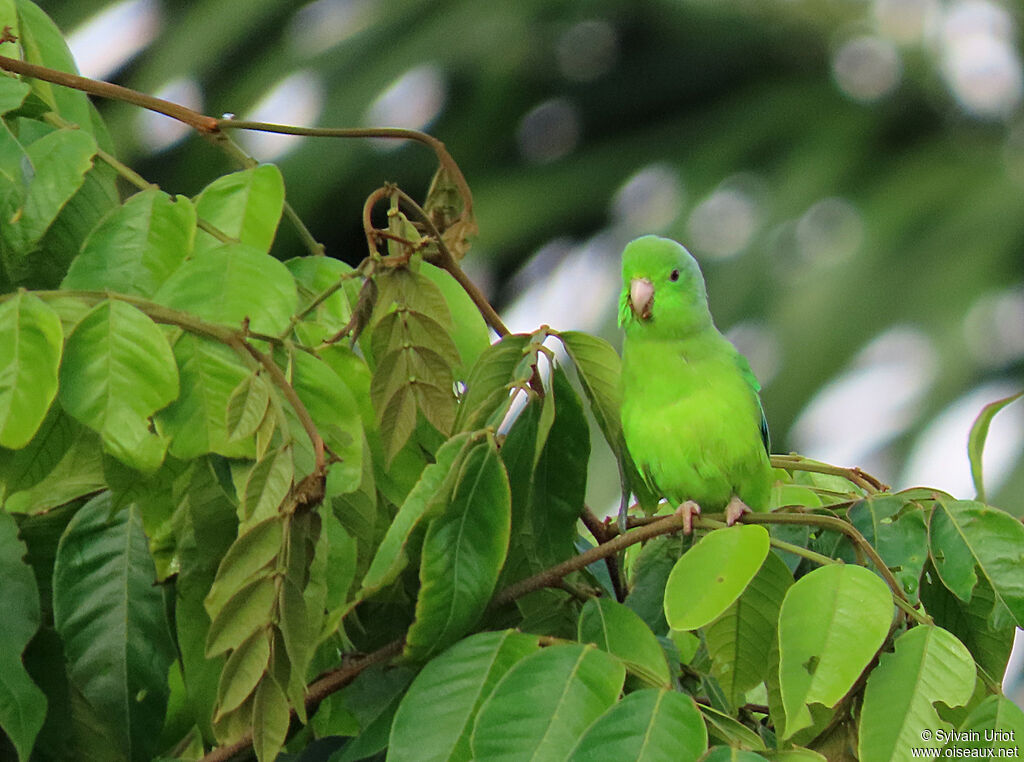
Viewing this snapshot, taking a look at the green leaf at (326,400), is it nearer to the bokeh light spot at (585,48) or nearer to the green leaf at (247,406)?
the green leaf at (247,406)

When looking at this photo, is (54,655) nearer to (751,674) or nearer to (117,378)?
(117,378)

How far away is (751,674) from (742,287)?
19.1 feet

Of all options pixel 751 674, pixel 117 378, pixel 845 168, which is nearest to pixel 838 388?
pixel 845 168

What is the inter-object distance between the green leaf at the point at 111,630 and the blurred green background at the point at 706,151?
16.1 ft

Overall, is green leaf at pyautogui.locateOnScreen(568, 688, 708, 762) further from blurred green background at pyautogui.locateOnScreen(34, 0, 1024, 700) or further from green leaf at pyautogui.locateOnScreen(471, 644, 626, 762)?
blurred green background at pyautogui.locateOnScreen(34, 0, 1024, 700)

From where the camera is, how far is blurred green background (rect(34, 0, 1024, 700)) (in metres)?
6.80

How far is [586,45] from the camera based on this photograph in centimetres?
805

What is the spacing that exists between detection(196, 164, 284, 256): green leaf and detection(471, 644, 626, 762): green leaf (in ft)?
2.24

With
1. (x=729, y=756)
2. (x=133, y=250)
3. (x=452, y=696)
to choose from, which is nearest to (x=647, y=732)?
(x=729, y=756)

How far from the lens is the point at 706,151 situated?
25.5ft

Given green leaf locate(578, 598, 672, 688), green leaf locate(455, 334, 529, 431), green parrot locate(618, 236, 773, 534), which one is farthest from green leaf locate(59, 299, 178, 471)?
green parrot locate(618, 236, 773, 534)

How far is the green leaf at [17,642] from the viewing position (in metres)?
1.12

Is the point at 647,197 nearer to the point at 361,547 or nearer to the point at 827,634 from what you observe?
the point at 361,547

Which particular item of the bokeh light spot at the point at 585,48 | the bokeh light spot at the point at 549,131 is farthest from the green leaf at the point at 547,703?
the bokeh light spot at the point at 549,131
